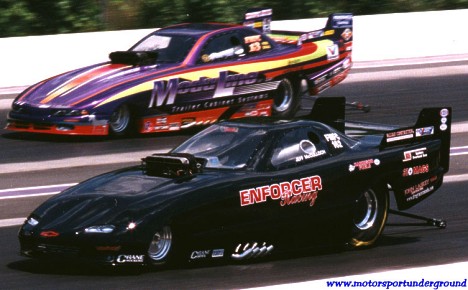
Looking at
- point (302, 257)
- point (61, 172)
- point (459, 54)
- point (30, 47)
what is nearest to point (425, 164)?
point (302, 257)

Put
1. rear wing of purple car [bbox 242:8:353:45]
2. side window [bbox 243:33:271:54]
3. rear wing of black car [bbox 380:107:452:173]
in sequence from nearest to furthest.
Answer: rear wing of black car [bbox 380:107:452:173], side window [bbox 243:33:271:54], rear wing of purple car [bbox 242:8:353:45]

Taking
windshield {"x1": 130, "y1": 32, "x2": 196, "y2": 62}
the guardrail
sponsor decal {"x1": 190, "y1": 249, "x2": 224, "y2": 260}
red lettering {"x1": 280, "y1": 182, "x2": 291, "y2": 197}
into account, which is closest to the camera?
sponsor decal {"x1": 190, "y1": 249, "x2": 224, "y2": 260}

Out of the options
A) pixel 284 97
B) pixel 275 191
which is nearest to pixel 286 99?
pixel 284 97

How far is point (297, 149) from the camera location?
8836mm

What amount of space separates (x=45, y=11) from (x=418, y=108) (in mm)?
7994

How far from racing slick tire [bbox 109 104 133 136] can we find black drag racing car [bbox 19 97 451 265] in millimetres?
5452

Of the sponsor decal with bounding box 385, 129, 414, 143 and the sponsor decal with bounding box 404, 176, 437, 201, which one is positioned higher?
the sponsor decal with bounding box 385, 129, 414, 143

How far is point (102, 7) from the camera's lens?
21.4m

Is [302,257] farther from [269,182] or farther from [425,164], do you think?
[425,164]

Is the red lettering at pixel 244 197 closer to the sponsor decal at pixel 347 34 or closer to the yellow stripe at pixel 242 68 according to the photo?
the yellow stripe at pixel 242 68

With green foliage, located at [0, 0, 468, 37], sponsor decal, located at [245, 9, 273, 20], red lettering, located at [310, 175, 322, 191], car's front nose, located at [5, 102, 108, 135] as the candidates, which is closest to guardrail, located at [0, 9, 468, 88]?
green foliage, located at [0, 0, 468, 37]

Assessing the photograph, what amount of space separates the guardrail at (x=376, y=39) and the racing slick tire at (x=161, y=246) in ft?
37.9

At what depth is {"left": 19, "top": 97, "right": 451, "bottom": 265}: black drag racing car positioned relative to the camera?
771cm

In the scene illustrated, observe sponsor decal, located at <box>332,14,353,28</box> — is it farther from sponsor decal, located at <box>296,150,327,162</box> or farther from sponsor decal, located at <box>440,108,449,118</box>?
sponsor decal, located at <box>296,150,327,162</box>
